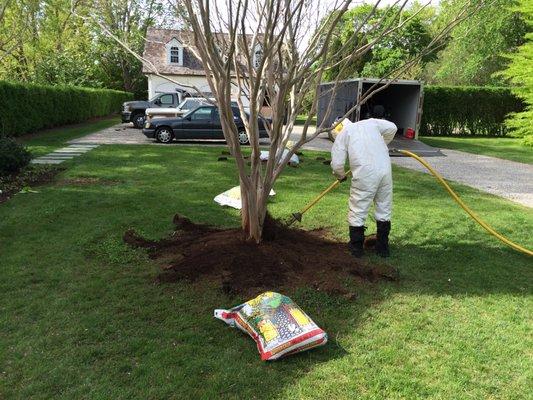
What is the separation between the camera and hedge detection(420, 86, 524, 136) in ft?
77.0

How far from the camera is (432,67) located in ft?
197

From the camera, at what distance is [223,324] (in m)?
3.60

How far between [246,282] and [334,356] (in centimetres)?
121

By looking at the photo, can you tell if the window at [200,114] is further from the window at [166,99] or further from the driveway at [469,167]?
the window at [166,99]

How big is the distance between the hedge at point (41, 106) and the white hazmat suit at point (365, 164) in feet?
27.9

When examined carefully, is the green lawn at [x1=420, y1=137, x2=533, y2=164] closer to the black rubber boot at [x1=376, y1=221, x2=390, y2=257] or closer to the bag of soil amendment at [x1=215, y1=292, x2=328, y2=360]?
the black rubber boot at [x1=376, y1=221, x2=390, y2=257]

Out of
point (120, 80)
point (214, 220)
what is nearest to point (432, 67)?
point (120, 80)

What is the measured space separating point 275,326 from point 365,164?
2254 mm

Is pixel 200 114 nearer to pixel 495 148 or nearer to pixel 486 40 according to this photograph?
pixel 495 148

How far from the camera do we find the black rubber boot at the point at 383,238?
5.12 m

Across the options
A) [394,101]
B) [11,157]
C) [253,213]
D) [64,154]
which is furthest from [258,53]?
[394,101]

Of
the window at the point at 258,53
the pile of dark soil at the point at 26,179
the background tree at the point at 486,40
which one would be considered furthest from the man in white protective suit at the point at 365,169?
the background tree at the point at 486,40

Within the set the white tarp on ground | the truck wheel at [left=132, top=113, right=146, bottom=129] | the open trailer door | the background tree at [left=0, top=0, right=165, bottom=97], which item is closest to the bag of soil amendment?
the white tarp on ground

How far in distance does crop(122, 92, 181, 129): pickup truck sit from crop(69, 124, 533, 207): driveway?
2772mm
